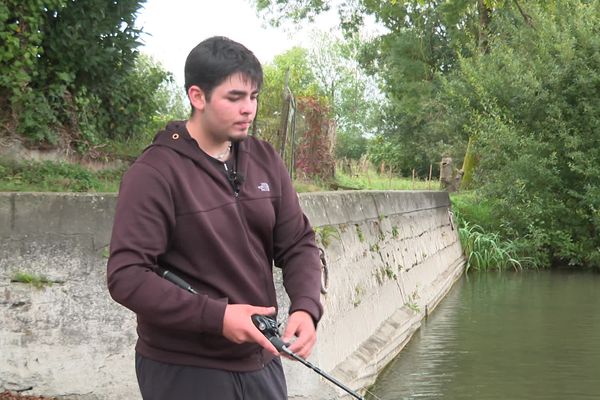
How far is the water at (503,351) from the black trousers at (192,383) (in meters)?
5.19

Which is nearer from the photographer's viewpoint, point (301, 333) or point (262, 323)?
point (262, 323)

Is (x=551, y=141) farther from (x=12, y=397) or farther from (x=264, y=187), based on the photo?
(x=264, y=187)

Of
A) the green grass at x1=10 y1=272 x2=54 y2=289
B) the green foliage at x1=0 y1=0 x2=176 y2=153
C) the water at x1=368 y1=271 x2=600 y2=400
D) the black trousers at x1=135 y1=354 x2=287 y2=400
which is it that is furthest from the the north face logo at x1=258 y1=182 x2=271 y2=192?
the water at x1=368 y1=271 x2=600 y2=400

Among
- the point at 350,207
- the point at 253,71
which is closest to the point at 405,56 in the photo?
the point at 350,207

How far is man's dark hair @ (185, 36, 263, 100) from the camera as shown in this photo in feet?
8.04

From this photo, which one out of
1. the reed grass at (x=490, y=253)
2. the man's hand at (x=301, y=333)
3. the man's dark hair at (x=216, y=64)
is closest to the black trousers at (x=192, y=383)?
the man's hand at (x=301, y=333)

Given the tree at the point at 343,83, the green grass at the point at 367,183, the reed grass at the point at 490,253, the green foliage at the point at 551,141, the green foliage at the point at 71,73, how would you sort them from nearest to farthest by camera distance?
the green foliage at the point at 71,73 → the green grass at the point at 367,183 → the green foliage at the point at 551,141 → the reed grass at the point at 490,253 → the tree at the point at 343,83

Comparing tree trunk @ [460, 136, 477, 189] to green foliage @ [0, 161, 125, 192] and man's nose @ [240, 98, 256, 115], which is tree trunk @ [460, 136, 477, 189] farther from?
man's nose @ [240, 98, 256, 115]

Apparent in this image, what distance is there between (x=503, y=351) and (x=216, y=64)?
7.86 meters

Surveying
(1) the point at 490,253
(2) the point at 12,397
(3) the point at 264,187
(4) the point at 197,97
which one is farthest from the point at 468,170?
(4) the point at 197,97

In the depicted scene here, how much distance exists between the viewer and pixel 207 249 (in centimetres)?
239

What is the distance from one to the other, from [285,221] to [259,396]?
0.53 metres

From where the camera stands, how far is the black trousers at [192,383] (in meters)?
2.40

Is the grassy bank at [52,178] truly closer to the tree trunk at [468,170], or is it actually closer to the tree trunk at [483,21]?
the tree trunk at [468,170]
